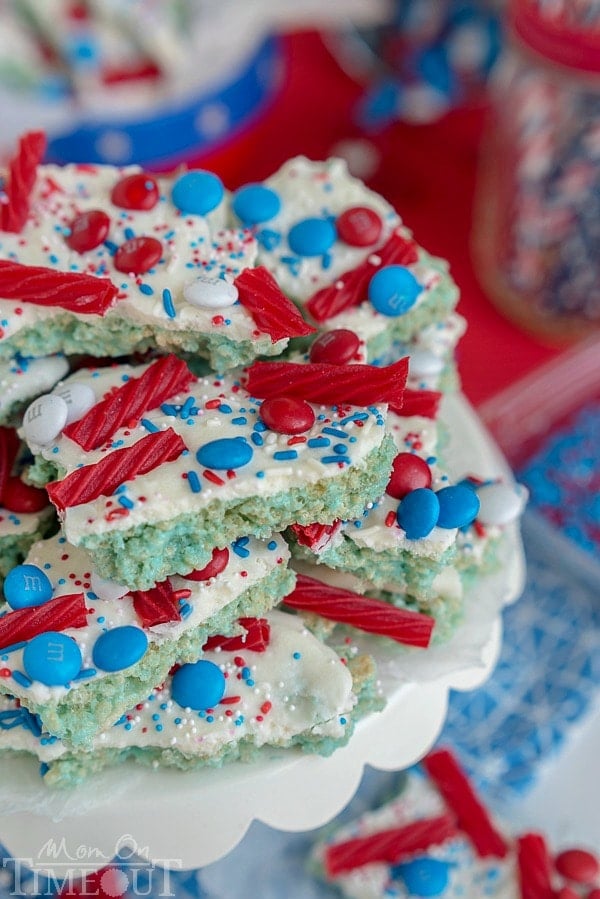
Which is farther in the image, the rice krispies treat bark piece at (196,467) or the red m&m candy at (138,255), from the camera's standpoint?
the red m&m candy at (138,255)

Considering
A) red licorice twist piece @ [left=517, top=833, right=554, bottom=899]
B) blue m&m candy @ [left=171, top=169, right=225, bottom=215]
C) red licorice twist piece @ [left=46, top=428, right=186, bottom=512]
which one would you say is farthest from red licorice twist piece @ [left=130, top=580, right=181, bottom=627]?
red licorice twist piece @ [left=517, top=833, right=554, bottom=899]

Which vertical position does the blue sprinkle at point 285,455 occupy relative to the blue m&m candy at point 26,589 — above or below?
above

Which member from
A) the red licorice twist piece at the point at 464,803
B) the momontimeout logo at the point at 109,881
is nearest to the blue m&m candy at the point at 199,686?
the momontimeout logo at the point at 109,881

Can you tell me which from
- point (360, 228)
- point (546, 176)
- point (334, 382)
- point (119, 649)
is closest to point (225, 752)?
point (119, 649)

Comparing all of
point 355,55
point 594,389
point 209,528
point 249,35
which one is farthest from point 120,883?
point 355,55

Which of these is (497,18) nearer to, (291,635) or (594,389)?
(594,389)

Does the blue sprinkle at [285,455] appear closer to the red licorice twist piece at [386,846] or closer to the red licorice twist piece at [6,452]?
the red licorice twist piece at [6,452]
